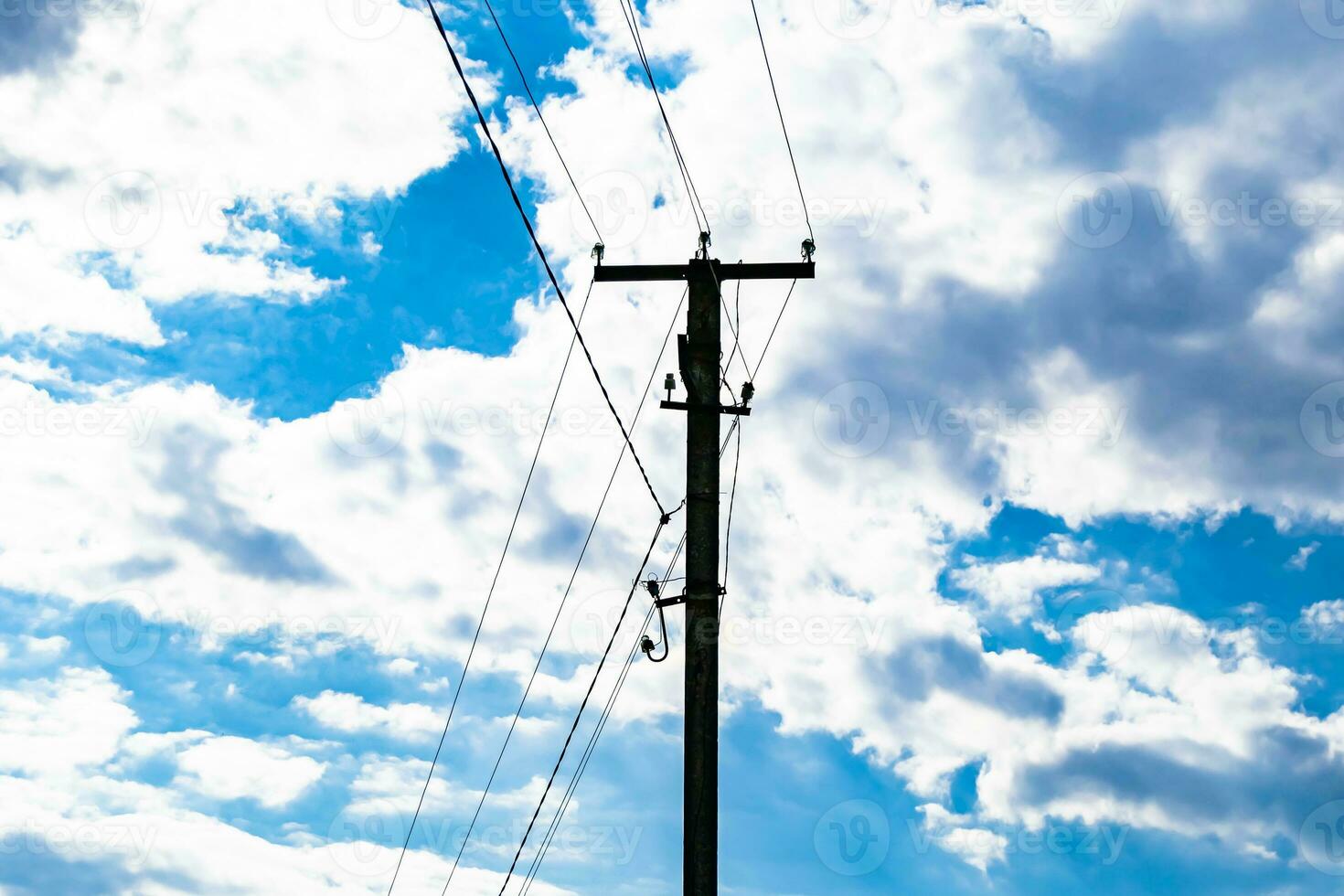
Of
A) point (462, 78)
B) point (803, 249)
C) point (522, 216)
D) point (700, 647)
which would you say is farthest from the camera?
point (803, 249)

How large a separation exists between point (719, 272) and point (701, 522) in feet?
9.45

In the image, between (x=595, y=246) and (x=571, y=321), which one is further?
(x=595, y=246)

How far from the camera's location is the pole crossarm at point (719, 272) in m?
13.9

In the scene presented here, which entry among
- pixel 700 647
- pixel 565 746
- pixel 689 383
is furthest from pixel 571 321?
pixel 565 746

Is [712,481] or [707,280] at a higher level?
Answer: [707,280]

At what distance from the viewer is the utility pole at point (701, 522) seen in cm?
1191

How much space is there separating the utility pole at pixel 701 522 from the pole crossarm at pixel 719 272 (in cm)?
1

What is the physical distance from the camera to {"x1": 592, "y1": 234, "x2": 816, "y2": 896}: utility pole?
1191cm

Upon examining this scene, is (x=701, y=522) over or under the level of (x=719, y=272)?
under

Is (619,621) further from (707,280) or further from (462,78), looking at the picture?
(462,78)

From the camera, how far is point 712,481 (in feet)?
43.0

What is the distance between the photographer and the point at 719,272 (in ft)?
45.4

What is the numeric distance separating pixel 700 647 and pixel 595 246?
191 inches

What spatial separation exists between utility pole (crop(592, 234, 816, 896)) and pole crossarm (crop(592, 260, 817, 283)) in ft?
0.03
